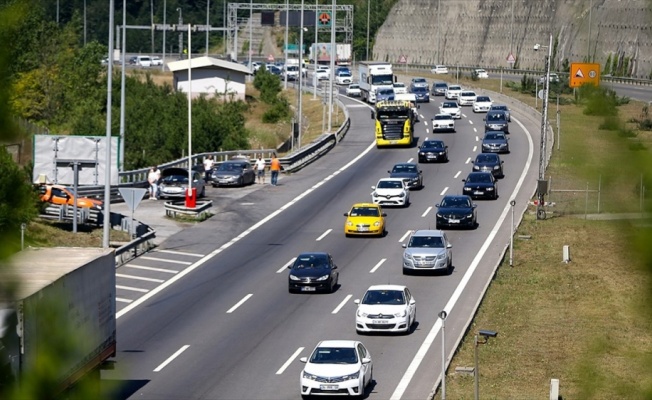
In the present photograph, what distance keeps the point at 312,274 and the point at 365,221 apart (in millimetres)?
9927

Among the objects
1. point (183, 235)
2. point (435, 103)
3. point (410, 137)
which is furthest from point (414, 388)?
point (435, 103)

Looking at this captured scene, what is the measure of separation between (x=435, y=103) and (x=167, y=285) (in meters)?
68.7

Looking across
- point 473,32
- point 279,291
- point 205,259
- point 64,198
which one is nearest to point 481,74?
point 473,32

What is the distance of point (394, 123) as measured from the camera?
7369 cm

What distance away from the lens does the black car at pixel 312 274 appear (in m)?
38.9

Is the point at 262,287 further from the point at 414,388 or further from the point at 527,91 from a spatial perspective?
the point at 527,91

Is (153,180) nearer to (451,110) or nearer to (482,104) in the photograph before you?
(451,110)

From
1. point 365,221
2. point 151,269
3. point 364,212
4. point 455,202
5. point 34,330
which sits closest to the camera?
→ point 34,330

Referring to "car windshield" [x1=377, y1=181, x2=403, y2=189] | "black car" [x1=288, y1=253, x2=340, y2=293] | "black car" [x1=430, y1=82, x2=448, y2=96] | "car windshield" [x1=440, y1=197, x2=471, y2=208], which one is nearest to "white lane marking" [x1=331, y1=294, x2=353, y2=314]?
"black car" [x1=288, y1=253, x2=340, y2=293]

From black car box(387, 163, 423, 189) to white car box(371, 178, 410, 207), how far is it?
3327mm

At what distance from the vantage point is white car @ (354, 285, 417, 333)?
110 ft

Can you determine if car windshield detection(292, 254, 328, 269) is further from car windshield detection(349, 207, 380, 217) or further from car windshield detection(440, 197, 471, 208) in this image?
car windshield detection(440, 197, 471, 208)

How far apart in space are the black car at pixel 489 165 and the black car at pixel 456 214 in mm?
12030

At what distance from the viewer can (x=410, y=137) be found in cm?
7525
